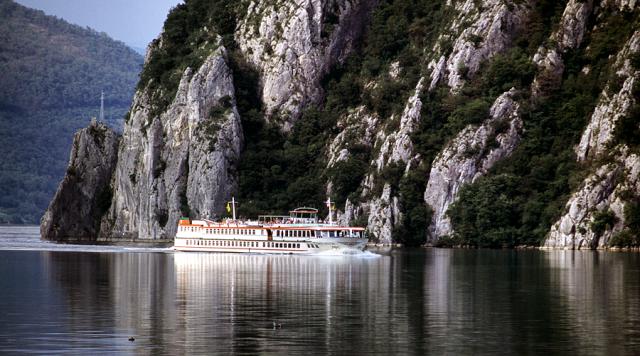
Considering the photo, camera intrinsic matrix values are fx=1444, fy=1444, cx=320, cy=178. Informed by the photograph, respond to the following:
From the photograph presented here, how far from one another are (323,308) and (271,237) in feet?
288

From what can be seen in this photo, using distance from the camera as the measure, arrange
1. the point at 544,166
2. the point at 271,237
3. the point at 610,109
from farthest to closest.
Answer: the point at 544,166 → the point at 610,109 → the point at 271,237

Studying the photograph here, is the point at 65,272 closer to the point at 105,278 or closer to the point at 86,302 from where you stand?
the point at 105,278

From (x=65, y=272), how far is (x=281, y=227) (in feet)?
175

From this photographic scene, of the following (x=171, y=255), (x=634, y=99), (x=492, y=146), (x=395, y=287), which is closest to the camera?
(x=395, y=287)

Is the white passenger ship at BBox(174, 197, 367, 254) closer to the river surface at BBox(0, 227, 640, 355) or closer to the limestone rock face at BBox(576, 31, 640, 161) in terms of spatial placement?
the river surface at BBox(0, 227, 640, 355)

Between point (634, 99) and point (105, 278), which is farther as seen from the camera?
point (634, 99)

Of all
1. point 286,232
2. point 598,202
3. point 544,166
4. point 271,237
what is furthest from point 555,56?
point 271,237

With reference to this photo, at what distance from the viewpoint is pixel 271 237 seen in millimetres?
168125

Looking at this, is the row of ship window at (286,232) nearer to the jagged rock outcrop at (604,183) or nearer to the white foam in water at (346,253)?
the white foam in water at (346,253)

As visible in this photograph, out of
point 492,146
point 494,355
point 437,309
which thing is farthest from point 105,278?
point 492,146

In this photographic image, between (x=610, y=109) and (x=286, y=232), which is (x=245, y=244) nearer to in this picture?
(x=286, y=232)

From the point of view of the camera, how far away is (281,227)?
166875mm

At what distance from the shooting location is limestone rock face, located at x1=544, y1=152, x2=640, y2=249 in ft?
557

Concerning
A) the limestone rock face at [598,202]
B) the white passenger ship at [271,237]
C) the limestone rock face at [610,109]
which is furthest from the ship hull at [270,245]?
the limestone rock face at [610,109]
